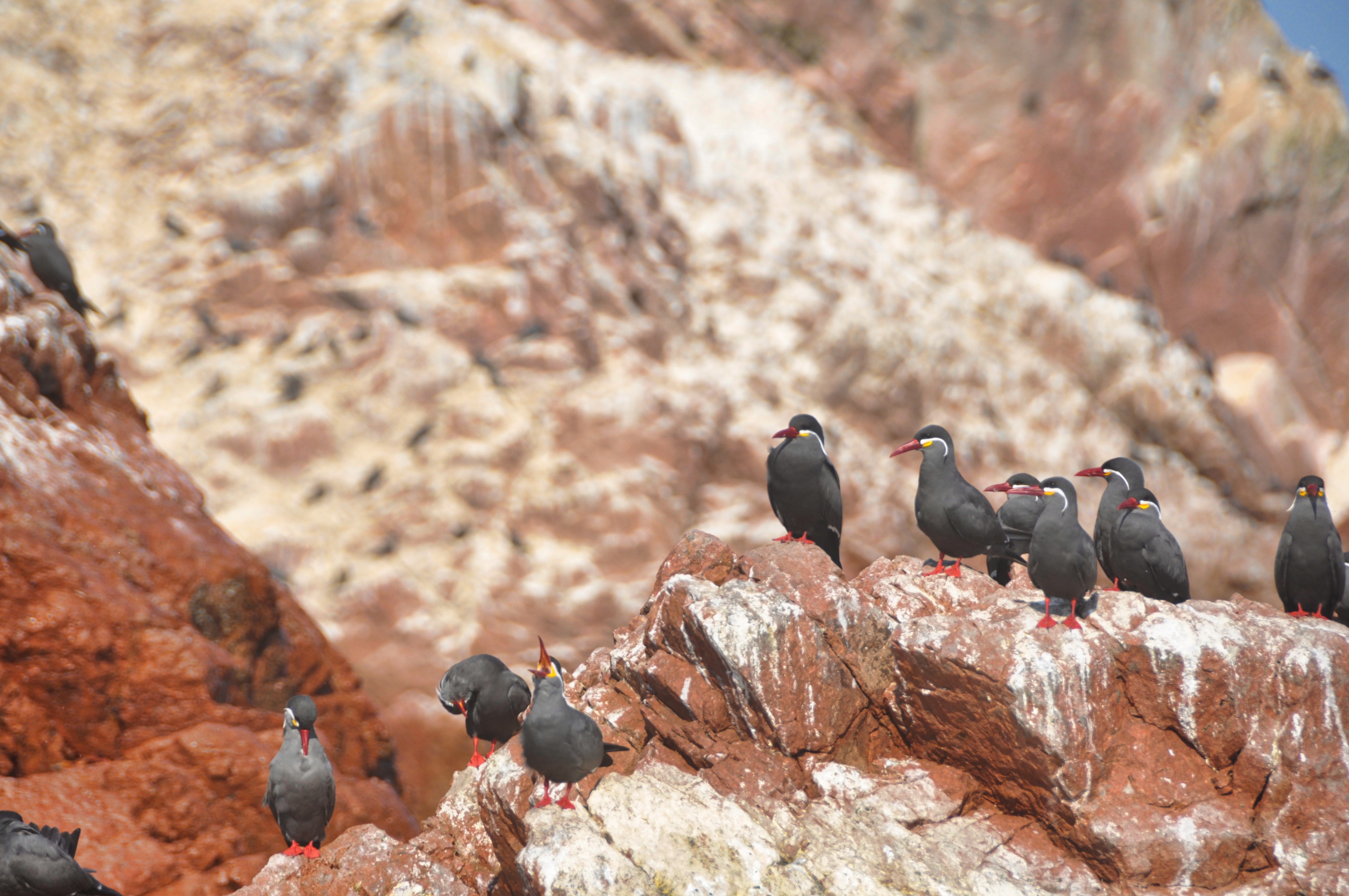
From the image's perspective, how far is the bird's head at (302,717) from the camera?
285 inches

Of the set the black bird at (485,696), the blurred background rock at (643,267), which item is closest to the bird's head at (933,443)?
the black bird at (485,696)

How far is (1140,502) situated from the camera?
7.58m

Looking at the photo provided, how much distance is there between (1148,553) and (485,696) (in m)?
6.16

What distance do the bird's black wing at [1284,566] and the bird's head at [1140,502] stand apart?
155 centimetres

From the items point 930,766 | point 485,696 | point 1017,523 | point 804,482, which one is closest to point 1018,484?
point 1017,523

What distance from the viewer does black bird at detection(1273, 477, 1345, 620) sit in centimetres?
797

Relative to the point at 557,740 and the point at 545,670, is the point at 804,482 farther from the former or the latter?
the point at 557,740

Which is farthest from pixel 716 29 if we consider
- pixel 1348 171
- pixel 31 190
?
pixel 1348 171

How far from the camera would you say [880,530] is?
2236 cm

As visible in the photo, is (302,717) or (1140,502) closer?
(302,717)

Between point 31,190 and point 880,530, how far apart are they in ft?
75.7

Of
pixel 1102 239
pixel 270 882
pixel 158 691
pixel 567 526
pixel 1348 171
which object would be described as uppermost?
pixel 1348 171

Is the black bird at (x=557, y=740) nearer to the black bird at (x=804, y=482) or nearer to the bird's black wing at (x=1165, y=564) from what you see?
the black bird at (x=804, y=482)

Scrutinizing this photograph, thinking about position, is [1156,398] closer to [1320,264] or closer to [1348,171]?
[1320,264]
